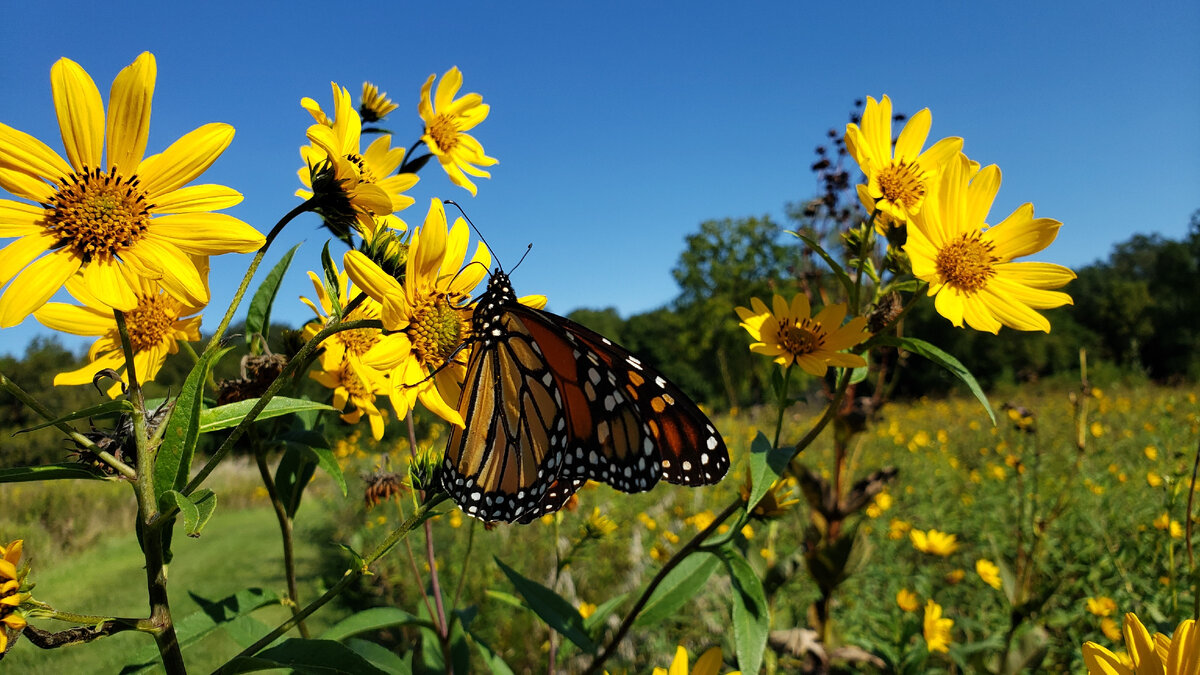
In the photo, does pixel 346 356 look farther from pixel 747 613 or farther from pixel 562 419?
pixel 747 613

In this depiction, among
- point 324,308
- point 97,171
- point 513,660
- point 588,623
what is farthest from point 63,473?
point 513,660

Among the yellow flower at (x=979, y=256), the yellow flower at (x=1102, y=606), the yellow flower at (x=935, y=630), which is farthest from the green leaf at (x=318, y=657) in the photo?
the yellow flower at (x=1102, y=606)

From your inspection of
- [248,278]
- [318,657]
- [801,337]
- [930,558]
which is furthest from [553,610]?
[930,558]

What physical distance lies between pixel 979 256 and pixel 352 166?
111 centimetres

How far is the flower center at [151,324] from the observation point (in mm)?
936

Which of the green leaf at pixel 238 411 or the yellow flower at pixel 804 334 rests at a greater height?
the yellow flower at pixel 804 334

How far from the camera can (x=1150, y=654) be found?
2.11 feet

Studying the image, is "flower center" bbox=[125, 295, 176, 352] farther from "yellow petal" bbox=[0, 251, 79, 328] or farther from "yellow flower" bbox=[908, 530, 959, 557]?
"yellow flower" bbox=[908, 530, 959, 557]

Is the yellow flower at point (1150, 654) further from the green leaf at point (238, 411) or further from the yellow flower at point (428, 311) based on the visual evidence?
the green leaf at point (238, 411)

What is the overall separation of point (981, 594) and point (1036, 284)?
239 cm

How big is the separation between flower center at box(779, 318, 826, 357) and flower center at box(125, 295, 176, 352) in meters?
1.11

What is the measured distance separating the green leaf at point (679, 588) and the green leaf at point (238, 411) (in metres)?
0.77

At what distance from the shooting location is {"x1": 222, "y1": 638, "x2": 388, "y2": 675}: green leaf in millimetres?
733

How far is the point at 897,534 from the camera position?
3.29 meters
